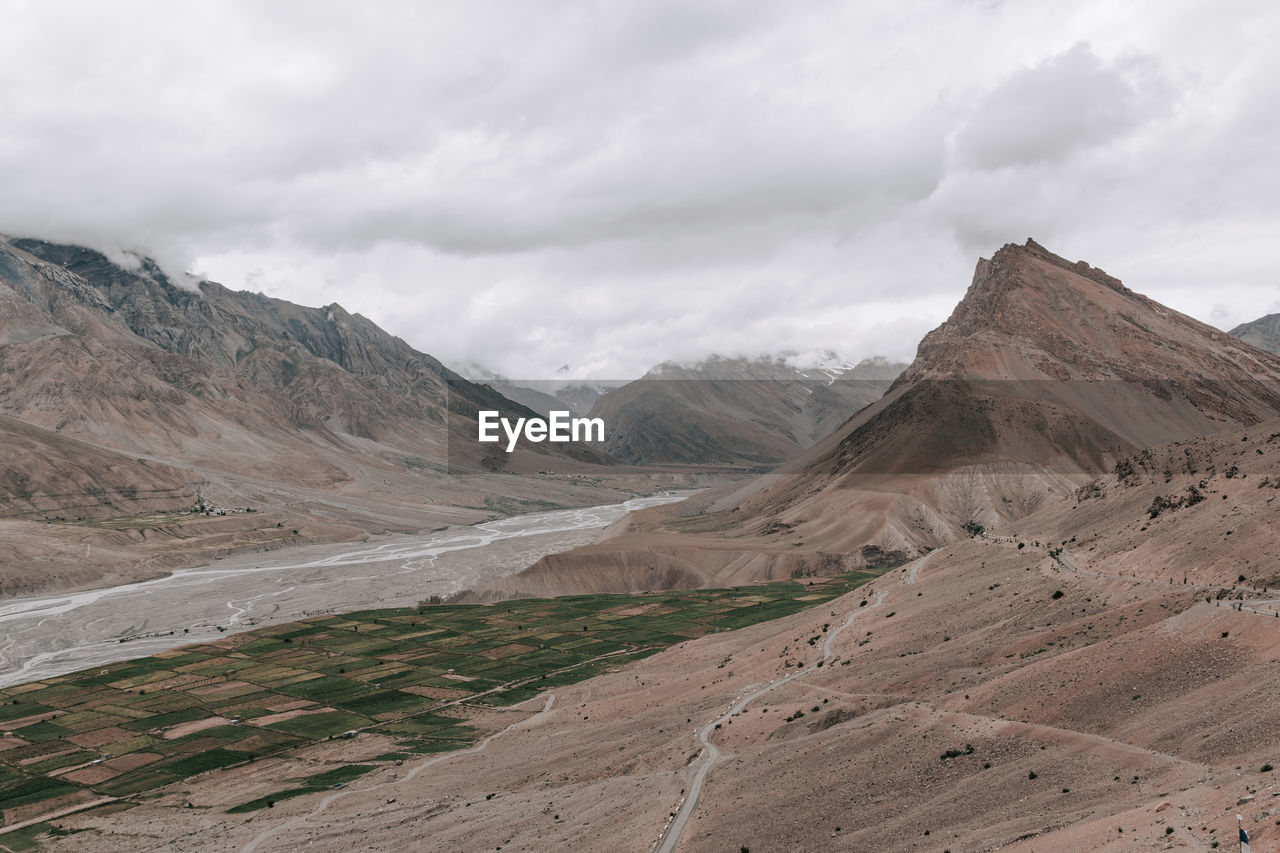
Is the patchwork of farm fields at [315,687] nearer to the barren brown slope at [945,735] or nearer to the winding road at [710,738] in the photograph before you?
the barren brown slope at [945,735]

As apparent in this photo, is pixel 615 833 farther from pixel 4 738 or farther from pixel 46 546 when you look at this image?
pixel 46 546

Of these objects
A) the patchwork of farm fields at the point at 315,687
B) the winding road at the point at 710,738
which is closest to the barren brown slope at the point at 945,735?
the winding road at the point at 710,738

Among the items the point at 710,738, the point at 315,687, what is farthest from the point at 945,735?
the point at 315,687

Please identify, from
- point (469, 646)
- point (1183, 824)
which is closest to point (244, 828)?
point (1183, 824)

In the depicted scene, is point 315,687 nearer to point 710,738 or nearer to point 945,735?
point 710,738

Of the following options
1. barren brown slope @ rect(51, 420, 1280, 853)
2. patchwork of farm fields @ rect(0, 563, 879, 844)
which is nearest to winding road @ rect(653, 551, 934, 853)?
barren brown slope @ rect(51, 420, 1280, 853)
